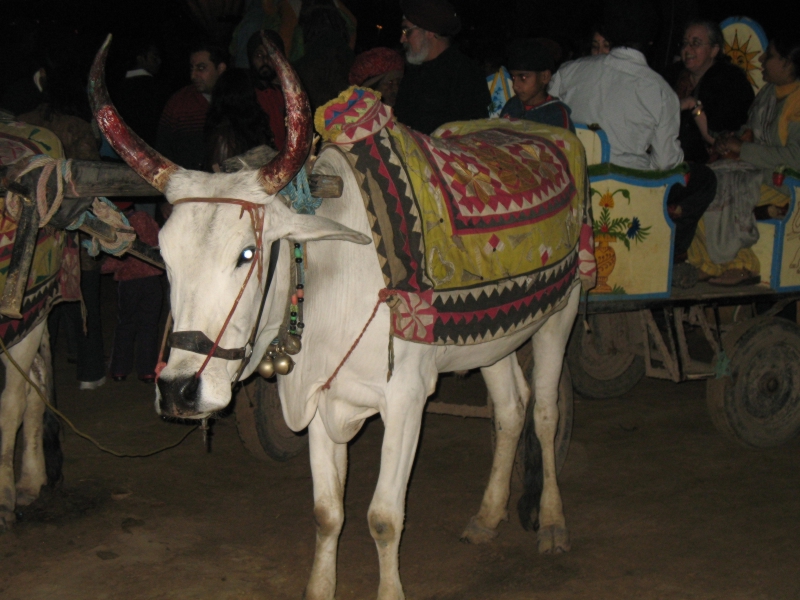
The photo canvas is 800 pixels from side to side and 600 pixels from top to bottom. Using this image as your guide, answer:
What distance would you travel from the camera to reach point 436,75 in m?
5.00

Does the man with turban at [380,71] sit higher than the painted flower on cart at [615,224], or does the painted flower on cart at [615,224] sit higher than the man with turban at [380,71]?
the man with turban at [380,71]

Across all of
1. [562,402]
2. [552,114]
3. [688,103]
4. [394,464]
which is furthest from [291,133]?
[688,103]

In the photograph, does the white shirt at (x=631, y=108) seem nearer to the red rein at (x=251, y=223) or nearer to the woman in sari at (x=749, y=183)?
the woman in sari at (x=749, y=183)

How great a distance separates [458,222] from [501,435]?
1461 mm

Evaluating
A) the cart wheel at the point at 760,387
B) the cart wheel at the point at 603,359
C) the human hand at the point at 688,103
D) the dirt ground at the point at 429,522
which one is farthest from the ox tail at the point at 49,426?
the human hand at the point at 688,103

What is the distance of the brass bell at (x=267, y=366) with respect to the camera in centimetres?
308

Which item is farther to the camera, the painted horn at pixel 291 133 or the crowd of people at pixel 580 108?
the crowd of people at pixel 580 108

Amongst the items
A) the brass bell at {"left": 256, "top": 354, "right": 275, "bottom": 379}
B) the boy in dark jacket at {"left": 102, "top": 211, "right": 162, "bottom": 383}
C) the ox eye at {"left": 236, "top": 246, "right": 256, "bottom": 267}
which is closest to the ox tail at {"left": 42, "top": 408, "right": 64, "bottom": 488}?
the boy in dark jacket at {"left": 102, "top": 211, "right": 162, "bottom": 383}

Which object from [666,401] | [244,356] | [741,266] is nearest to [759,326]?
[741,266]

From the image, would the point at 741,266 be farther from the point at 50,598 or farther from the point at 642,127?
the point at 50,598

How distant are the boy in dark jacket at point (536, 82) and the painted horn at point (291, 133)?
7.18ft

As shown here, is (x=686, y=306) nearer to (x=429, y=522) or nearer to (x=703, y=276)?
A: (x=703, y=276)

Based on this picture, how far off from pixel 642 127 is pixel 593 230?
75 centimetres

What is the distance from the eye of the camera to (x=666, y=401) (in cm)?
630
